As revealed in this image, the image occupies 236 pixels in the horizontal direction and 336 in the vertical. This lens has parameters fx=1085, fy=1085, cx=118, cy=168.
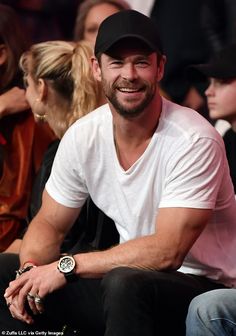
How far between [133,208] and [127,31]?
69cm

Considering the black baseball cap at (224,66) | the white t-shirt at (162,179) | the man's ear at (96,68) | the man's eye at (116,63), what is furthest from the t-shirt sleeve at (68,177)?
the black baseball cap at (224,66)

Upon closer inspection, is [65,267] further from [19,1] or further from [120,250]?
[19,1]

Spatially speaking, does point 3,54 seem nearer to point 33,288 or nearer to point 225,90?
point 225,90

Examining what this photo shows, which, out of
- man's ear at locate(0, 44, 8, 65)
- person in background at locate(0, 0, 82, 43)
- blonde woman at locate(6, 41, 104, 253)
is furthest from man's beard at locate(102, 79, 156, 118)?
person in background at locate(0, 0, 82, 43)

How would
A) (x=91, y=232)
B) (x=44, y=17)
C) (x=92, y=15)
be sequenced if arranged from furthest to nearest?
(x=44, y=17) → (x=92, y=15) → (x=91, y=232)

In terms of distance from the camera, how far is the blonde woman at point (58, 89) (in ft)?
15.9

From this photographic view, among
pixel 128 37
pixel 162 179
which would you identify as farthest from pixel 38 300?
pixel 128 37

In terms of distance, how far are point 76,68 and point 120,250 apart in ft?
3.85

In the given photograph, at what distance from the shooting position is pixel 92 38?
20.2 feet

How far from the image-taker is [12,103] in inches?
211

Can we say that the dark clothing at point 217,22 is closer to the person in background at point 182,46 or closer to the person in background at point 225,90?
the person in background at point 182,46

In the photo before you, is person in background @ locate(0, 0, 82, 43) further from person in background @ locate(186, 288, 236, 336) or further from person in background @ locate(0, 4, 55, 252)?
person in background @ locate(186, 288, 236, 336)

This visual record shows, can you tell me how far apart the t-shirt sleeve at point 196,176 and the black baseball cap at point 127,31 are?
1.35 feet

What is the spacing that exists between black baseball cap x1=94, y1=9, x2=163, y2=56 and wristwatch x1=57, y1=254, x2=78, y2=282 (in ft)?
2.58
